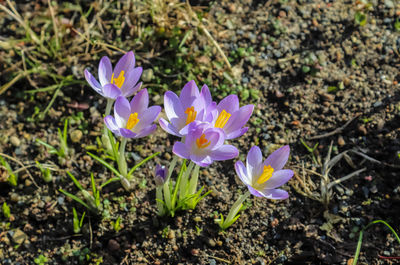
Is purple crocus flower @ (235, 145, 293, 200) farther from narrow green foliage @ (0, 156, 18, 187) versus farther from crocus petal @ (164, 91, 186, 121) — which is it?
narrow green foliage @ (0, 156, 18, 187)

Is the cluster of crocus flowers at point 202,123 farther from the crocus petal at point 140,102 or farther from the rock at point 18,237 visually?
the rock at point 18,237

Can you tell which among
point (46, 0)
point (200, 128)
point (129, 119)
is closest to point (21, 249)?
point (129, 119)

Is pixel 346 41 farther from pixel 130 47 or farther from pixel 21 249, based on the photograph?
pixel 21 249

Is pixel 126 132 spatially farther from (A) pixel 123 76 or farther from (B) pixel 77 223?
(B) pixel 77 223

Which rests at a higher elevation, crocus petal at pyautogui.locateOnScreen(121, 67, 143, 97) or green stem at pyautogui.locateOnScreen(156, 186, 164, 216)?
crocus petal at pyautogui.locateOnScreen(121, 67, 143, 97)

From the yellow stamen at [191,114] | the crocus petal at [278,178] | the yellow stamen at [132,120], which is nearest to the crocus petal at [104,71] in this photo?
the yellow stamen at [132,120]

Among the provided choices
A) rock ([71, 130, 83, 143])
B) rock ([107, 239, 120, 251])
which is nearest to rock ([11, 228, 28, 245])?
rock ([107, 239, 120, 251])
